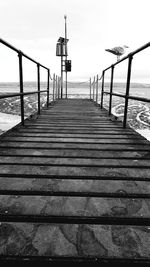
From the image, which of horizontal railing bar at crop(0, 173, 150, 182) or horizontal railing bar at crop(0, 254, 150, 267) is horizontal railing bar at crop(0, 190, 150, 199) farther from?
horizontal railing bar at crop(0, 254, 150, 267)

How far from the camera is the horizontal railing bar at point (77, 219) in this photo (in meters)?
1.32

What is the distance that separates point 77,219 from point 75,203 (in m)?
0.18

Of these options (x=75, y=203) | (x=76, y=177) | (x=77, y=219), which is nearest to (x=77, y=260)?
(x=77, y=219)

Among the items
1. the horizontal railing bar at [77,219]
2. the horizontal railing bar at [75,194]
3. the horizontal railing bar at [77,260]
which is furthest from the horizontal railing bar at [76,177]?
the horizontal railing bar at [77,260]

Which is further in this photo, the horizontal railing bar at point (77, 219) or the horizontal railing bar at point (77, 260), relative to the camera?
the horizontal railing bar at point (77, 219)

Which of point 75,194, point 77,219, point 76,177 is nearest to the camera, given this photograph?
point 77,219

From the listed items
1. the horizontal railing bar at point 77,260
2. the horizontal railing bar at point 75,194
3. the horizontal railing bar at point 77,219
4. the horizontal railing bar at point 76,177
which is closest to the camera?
the horizontal railing bar at point 77,260

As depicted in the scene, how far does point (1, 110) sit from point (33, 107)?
3.75 meters

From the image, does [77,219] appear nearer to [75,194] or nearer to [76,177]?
[75,194]

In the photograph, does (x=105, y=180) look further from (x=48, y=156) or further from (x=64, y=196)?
(x=48, y=156)

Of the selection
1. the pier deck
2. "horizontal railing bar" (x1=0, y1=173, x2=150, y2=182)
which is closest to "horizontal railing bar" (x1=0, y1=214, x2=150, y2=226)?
the pier deck

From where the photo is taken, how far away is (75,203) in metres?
1.52

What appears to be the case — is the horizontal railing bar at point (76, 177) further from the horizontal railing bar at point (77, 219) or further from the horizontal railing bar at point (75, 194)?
the horizontal railing bar at point (77, 219)

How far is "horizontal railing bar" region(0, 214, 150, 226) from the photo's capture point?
132cm
